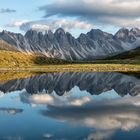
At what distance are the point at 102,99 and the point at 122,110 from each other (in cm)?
1584

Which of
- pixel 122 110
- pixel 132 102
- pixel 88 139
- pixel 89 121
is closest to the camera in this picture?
pixel 88 139

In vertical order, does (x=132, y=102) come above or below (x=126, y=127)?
below

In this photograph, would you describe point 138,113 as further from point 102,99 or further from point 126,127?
point 102,99

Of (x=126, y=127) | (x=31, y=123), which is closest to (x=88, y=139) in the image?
(x=126, y=127)

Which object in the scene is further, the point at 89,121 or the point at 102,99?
the point at 102,99

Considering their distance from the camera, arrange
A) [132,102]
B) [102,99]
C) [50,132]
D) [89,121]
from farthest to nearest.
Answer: [102,99], [132,102], [89,121], [50,132]

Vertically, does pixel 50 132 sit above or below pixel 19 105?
above

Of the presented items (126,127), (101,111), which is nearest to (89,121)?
(126,127)

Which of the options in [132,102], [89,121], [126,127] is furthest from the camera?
[132,102]

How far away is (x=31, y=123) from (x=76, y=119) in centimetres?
647

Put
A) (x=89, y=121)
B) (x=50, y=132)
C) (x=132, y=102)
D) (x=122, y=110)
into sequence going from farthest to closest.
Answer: (x=132, y=102) < (x=122, y=110) < (x=89, y=121) < (x=50, y=132)

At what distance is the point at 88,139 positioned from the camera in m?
35.4

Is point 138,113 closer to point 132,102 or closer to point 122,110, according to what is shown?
point 122,110

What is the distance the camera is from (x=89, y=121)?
46062mm
